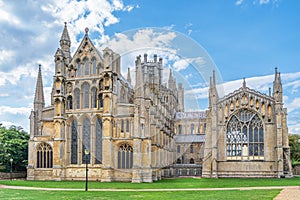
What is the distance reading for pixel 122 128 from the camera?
64.4 metres

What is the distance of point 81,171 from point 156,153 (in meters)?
13.3

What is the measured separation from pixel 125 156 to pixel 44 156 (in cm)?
1545

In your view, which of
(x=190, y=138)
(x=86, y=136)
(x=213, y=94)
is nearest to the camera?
(x=86, y=136)

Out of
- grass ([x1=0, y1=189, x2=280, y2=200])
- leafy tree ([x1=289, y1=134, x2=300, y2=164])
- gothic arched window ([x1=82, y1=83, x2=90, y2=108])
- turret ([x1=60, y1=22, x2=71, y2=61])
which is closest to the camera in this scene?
grass ([x1=0, y1=189, x2=280, y2=200])

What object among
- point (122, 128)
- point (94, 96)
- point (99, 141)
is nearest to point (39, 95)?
point (94, 96)

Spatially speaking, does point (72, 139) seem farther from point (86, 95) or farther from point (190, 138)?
point (190, 138)

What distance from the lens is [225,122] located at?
75.2 meters

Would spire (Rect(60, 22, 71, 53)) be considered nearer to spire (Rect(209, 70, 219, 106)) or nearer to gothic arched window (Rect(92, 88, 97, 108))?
gothic arched window (Rect(92, 88, 97, 108))

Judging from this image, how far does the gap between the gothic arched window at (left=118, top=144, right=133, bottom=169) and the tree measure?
2431cm

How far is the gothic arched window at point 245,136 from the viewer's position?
73750 mm

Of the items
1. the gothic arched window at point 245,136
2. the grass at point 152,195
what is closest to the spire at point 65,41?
the gothic arched window at point 245,136

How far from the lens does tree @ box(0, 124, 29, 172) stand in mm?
75938

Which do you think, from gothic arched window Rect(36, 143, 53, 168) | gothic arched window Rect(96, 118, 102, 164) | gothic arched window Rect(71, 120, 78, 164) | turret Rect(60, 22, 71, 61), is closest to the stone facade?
gothic arched window Rect(96, 118, 102, 164)

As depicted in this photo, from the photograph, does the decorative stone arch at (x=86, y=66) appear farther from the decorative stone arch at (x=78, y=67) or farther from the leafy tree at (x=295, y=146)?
the leafy tree at (x=295, y=146)
